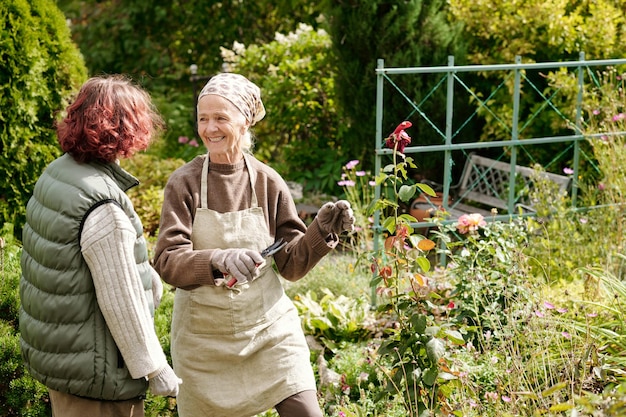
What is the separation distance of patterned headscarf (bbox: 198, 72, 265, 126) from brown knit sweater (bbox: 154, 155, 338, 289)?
19 centimetres

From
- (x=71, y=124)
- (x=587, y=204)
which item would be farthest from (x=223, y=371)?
(x=587, y=204)

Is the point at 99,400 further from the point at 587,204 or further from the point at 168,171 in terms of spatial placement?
the point at 168,171

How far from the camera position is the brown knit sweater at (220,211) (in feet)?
9.56

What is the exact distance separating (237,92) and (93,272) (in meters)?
0.83

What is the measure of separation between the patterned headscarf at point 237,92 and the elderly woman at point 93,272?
31 cm

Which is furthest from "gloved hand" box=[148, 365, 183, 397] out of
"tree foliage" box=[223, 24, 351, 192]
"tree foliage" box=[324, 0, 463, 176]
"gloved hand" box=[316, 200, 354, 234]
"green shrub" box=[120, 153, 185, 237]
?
"tree foliage" box=[223, 24, 351, 192]

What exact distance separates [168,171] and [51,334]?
4.95m

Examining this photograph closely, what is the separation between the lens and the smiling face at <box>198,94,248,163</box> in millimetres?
2980

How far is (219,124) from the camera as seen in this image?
2.99 metres

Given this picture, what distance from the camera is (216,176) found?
3.07 m

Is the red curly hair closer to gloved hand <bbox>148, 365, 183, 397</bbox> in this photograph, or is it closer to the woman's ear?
the woman's ear

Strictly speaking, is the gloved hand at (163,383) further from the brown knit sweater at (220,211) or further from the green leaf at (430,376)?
the green leaf at (430,376)

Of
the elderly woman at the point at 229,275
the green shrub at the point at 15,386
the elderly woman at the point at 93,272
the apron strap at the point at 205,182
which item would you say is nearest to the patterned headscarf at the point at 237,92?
the elderly woman at the point at 229,275

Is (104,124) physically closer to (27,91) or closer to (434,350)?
(434,350)
